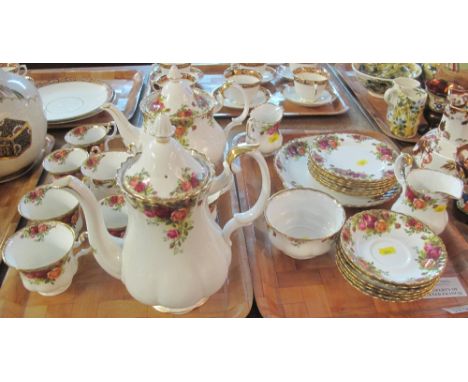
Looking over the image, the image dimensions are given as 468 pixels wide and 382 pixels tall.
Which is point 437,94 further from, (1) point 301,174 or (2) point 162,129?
(2) point 162,129

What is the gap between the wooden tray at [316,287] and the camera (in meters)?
0.80

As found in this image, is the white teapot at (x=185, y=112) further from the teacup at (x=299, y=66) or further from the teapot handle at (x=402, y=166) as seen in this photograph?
the teacup at (x=299, y=66)

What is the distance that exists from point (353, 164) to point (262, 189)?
53 cm

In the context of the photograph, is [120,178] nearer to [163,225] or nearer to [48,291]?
[163,225]

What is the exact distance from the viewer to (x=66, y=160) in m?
1.11

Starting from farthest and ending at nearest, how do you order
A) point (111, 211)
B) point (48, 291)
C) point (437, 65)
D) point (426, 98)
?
point (437, 65), point (426, 98), point (111, 211), point (48, 291)

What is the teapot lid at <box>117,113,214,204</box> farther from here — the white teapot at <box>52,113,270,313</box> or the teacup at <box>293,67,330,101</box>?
the teacup at <box>293,67,330,101</box>

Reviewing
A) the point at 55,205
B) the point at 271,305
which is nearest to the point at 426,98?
the point at 271,305

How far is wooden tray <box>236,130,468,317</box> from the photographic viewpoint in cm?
80

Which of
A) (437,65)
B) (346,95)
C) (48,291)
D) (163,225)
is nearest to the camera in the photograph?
(163,225)

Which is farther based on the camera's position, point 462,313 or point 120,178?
point 462,313

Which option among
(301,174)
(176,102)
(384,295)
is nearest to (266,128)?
(301,174)

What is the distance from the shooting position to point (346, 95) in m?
1.59

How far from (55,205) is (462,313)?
933 mm
